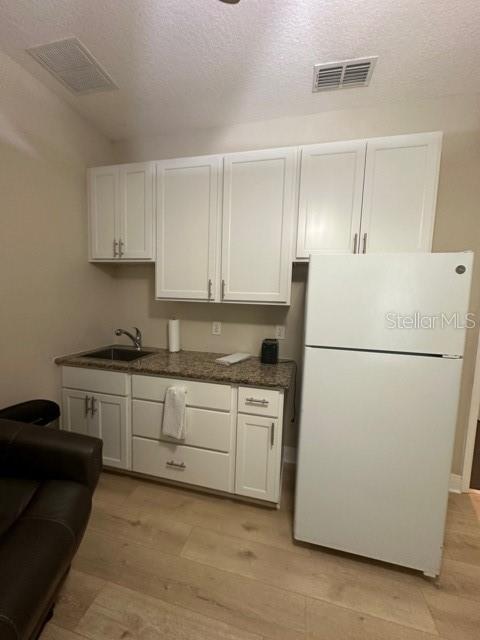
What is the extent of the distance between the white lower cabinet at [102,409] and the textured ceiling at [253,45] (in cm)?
199

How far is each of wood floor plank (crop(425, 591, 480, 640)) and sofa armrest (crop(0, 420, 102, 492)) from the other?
5.45 ft

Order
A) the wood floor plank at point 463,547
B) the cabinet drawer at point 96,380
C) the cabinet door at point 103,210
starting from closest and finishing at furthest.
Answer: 1. the wood floor plank at point 463,547
2. the cabinet drawer at point 96,380
3. the cabinet door at point 103,210

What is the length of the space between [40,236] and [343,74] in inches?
89.2

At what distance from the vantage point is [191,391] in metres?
1.82

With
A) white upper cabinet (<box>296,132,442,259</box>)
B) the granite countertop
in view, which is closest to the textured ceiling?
white upper cabinet (<box>296,132,442,259</box>)

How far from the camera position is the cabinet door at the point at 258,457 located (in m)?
1.70

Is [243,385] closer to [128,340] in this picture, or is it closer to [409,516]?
[409,516]

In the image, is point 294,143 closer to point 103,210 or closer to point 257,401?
point 103,210

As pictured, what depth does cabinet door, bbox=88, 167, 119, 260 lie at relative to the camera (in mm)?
2195

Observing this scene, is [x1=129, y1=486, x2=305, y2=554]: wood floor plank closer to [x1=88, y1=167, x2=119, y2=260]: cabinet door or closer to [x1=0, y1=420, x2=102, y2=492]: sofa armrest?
[x1=0, y1=420, x2=102, y2=492]: sofa armrest

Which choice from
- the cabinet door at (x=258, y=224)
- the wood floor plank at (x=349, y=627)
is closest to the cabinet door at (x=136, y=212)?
the cabinet door at (x=258, y=224)

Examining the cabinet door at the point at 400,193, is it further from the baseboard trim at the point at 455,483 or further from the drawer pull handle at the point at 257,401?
the baseboard trim at the point at 455,483

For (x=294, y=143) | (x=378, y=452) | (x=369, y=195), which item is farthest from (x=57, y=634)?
(x=294, y=143)

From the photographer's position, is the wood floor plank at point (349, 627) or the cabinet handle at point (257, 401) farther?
the cabinet handle at point (257, 401)
